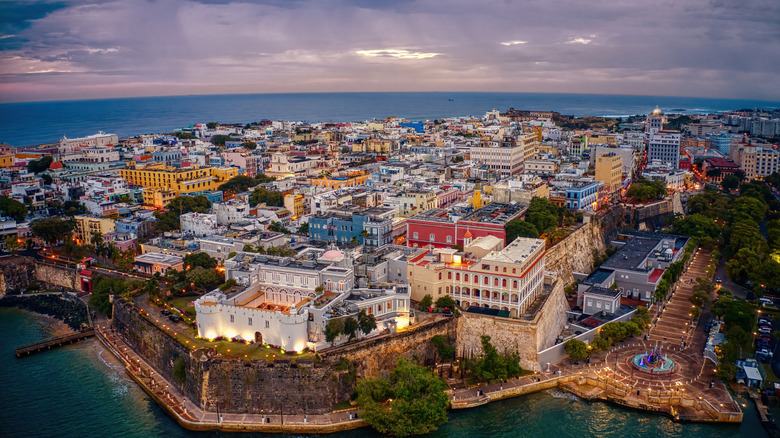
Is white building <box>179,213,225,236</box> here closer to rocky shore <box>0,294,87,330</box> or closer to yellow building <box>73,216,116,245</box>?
yellow building <box>73,216,116,245</box>

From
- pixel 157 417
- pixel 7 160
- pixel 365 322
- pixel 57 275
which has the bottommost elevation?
pixel 157 417

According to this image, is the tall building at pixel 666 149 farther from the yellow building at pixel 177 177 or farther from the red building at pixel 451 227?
the yellow building at pixel 177 177

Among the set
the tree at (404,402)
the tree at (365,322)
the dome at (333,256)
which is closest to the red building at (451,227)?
the dome at (333,256)

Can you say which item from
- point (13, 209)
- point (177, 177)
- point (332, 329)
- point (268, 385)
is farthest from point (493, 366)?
point (177, 177)

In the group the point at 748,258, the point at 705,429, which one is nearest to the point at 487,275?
the point at 705,429

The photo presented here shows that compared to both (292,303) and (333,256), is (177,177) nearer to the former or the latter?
(333,256)

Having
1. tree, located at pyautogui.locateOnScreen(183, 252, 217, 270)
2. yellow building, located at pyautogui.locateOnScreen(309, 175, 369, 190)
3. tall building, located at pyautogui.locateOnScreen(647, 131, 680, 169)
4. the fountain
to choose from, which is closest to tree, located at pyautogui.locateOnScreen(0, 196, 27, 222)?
tree, located at pyautogui.locateOnScreen(183, 252, 217, 270)

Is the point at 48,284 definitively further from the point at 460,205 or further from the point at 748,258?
the point at 748,258
